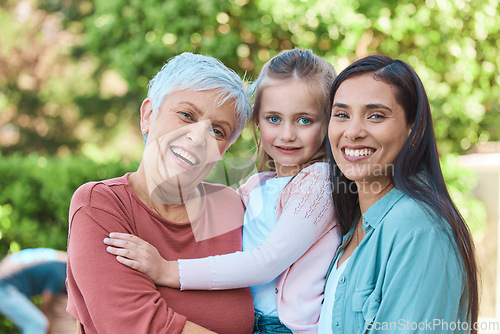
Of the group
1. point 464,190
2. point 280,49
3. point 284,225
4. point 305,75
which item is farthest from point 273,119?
point 464,190

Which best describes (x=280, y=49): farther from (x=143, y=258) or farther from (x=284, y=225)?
(x=143, y=258)

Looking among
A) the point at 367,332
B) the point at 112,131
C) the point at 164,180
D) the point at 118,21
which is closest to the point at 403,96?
the point at 367,332

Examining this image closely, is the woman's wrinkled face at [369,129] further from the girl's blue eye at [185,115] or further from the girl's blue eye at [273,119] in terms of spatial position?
the girl's blue eye at [185,115]

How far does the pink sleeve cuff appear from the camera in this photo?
1.94m

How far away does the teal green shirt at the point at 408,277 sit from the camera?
163 cm

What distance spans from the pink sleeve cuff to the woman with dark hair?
51 cm

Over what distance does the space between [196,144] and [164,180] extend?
0.66 ft

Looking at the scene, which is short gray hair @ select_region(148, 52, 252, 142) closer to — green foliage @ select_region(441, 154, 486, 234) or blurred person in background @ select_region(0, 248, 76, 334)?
blurred person in background @ select_region(0, 248, 76, 334)

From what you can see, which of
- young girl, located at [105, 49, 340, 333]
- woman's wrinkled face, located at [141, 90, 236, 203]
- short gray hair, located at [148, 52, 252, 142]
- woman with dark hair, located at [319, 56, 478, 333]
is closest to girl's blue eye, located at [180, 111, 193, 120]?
woman's wrinkled face, located at [141, 90, 236, 203]

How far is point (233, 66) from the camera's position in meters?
5.81

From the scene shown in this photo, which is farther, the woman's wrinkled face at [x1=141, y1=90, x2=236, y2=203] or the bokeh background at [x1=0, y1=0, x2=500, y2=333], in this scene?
the bokeh background at [x1=0, y1=0, x2=500, y2=333]

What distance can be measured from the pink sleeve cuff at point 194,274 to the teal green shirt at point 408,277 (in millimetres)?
566

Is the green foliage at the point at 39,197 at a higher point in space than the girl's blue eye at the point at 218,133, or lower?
lower

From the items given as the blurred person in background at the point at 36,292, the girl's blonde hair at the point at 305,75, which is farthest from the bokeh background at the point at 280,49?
the girl's blonde hair at the point at 305,75
